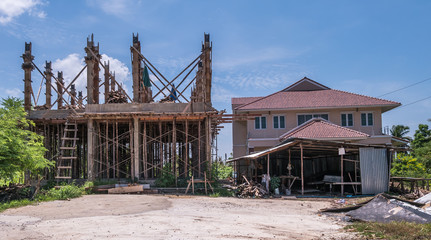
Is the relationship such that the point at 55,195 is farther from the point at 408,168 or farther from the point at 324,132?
the point at 408,168

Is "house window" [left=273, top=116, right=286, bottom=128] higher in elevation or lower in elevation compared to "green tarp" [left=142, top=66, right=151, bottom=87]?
lower

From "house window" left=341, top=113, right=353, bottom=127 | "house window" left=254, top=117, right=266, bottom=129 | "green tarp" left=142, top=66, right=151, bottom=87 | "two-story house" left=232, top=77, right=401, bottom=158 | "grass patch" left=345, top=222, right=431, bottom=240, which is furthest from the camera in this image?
"house window" left=254, top=117, right=266, bottom=129

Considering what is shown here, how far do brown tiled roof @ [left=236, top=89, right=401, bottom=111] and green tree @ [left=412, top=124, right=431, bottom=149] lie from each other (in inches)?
450

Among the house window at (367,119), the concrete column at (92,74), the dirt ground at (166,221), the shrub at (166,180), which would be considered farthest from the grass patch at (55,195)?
the house window at (367,119)

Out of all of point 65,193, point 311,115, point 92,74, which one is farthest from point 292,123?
point 65,193

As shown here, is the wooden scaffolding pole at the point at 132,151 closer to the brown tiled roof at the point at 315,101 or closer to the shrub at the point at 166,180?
the shrub at the point at 166,180

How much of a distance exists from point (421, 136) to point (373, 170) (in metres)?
23.5

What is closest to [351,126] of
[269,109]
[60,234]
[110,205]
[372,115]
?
[372,115]

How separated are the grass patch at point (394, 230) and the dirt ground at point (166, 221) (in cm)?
49

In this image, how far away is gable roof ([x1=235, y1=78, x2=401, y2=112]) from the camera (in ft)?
104

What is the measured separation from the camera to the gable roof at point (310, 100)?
31.8 metres

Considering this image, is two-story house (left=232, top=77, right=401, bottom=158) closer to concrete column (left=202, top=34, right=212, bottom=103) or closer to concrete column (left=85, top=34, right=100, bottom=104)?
concrete column (left=202, top=34, right=212, bottom=103)

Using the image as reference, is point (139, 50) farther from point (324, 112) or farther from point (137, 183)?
point (324, 112)

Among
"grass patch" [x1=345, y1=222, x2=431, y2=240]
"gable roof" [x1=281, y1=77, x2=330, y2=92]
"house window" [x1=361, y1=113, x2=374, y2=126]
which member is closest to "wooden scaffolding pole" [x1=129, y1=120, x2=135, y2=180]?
"grass patch" [x1=345, y1=222, x2=431, y2=240]
